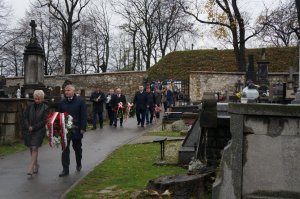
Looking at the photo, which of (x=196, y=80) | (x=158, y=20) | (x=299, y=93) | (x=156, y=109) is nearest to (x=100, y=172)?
(x=299, y=93)

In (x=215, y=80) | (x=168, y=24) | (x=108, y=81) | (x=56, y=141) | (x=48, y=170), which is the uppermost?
(x=168, y=24)

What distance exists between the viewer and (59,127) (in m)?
9.34

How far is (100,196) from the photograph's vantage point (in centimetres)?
748

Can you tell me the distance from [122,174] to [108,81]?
101 feet

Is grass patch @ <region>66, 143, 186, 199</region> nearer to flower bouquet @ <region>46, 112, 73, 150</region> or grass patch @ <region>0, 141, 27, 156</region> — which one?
flower bouquet @ <region>46, 112, 73, 150</region>

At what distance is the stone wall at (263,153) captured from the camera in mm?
5488

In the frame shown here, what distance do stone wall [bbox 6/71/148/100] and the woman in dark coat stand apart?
28.2 m

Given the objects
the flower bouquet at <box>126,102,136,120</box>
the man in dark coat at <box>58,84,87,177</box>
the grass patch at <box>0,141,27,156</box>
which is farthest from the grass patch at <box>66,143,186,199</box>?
the flower bouquet at <box>126,102,136,120</box>

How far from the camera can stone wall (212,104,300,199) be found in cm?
549

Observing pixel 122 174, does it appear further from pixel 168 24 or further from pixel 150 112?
pixel 168 24

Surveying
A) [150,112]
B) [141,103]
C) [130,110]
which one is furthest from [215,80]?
[141,103]

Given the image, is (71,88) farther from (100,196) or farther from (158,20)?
(158,20)

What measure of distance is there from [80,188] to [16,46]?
51.6 metres

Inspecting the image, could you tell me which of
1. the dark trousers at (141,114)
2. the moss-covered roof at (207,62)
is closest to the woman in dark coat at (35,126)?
the dark trousers at (141,114)
